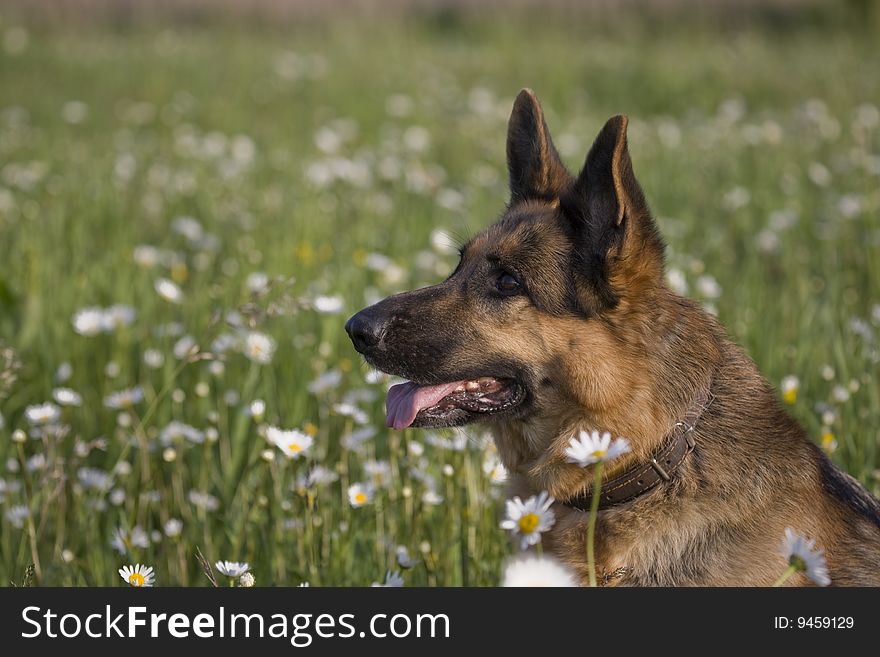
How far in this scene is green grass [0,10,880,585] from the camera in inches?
150

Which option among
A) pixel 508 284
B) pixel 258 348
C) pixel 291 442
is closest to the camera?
pixel 291 442

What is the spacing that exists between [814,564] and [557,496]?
1.30 m

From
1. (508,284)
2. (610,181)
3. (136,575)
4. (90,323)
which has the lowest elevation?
(136,575)

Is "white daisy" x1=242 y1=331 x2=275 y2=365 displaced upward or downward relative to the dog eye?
upward

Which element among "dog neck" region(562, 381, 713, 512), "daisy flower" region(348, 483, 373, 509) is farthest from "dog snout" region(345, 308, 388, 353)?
"dog neck" region(562, 381, 713, 512)

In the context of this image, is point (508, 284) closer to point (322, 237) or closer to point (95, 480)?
point (95, 480)

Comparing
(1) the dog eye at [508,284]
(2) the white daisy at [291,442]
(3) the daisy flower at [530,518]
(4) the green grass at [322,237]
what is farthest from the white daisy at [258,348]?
(3) the daisy flower at [530,518]

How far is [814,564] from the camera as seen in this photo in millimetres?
2084

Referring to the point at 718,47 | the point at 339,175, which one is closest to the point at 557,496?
the point at 339,175

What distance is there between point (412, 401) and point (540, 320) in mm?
535

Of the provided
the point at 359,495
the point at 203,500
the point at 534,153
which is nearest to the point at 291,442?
the point at 359,495

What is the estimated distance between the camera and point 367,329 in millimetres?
3402

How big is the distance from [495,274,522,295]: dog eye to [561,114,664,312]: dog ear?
0.23m

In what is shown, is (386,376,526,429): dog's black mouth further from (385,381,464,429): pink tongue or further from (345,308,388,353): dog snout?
(345,308,388,353): dog snout
